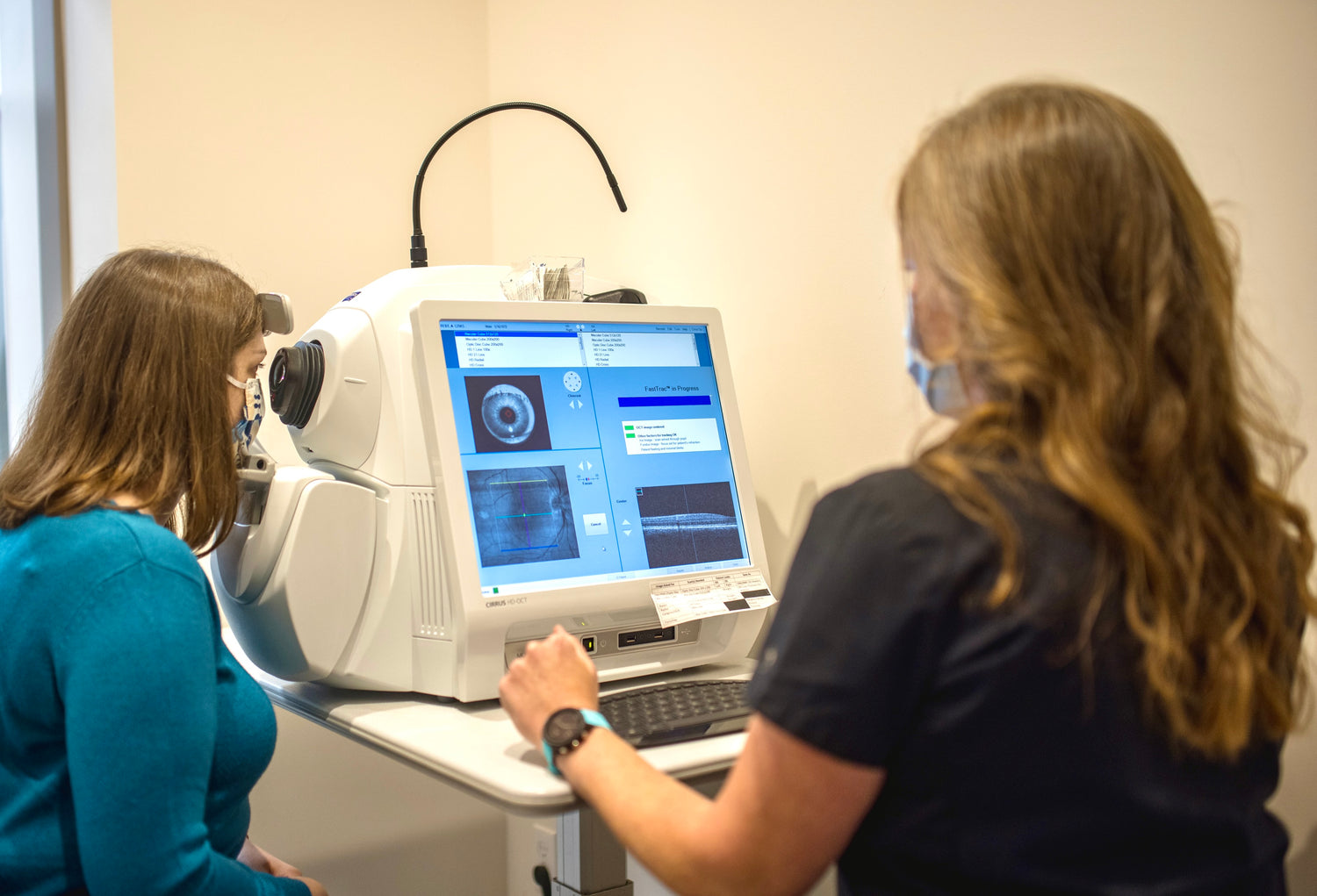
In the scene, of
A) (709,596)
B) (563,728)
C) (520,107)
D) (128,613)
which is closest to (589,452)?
(709,596)

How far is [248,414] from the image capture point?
4.39 feet

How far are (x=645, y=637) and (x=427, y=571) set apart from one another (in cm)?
31

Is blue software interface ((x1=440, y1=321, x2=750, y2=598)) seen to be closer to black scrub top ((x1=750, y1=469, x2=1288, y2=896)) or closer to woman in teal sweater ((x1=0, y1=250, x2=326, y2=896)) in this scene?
woman in teal sweater ((x1=0, y1=250, x2=326, y2=896))

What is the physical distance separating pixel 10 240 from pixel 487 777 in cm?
182

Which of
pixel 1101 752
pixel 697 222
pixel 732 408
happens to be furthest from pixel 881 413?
pixel 1101 752

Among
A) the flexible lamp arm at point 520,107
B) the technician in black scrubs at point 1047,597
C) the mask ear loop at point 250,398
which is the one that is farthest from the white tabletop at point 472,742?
the flexible lamp arm at point 520,107

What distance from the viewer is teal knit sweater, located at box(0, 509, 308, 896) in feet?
3.16

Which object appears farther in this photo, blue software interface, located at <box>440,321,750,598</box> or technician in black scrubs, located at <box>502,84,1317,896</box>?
blue software interface, located at <box>440,321,750,598</box>

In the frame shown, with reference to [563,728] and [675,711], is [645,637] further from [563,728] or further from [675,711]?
[563,728]

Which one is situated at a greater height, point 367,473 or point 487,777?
point 367,473

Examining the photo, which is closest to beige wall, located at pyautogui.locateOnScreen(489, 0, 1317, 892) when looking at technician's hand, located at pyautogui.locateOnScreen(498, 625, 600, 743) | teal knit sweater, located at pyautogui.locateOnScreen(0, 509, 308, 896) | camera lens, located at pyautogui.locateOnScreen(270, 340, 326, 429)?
technician's hand, located at pyautogui.locateOnScreen(498, 625, 600, 743)

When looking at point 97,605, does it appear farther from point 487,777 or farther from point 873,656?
point 873,656

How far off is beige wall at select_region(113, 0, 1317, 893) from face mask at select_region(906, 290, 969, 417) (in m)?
0.57

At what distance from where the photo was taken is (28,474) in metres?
1.12
